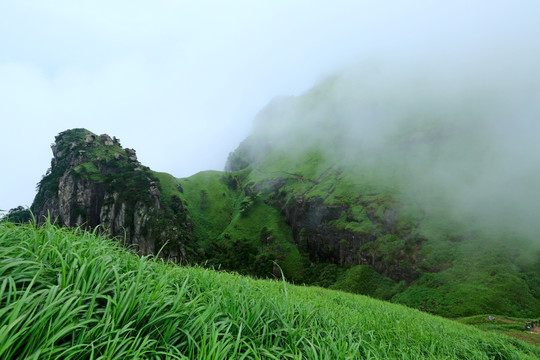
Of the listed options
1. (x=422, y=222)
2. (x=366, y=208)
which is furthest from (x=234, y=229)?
(x=422, y=222)

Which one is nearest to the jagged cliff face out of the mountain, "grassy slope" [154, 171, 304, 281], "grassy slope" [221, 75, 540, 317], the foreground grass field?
the mountain

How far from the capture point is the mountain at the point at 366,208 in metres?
63.6

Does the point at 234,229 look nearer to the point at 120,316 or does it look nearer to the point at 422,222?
the point at 422,222

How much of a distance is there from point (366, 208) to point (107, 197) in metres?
113

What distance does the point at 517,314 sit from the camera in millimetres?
47531

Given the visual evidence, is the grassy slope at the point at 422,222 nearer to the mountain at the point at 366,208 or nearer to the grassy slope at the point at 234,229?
the mountain at the point at 366,208

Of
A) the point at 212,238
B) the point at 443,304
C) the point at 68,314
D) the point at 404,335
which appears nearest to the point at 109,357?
the point at 68,314

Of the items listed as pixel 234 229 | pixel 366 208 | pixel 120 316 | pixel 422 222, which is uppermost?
pixel 120 316

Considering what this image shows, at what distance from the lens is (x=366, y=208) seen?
93.2m

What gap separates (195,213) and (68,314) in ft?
458

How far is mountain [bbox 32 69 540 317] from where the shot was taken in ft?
209

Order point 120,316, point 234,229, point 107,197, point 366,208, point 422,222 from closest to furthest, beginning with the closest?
point 120,316, point 422,222, point 366,208, point 107,197, point 234,229

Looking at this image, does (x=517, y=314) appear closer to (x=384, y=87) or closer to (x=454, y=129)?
(x=454, y=129)

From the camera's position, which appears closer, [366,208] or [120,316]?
[120,316]
